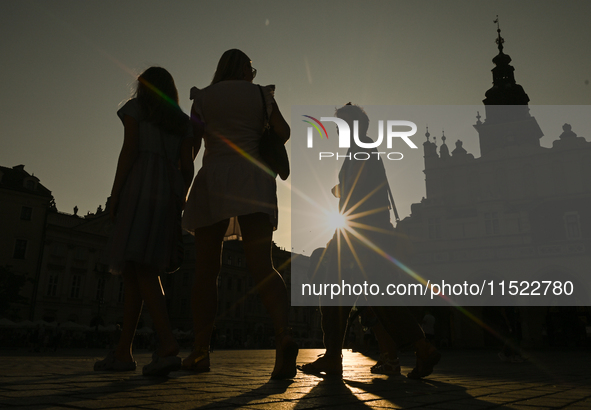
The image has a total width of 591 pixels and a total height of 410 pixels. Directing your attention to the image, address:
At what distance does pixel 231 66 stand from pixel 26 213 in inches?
1721

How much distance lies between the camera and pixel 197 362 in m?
3.57

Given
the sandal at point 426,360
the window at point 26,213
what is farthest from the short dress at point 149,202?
the window at point 26,213

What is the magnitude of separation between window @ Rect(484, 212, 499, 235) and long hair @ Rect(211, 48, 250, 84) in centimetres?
4064

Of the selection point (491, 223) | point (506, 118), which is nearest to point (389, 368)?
point (491, 223)

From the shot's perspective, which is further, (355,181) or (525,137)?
(525,137)

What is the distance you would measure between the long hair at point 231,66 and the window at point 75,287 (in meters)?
45.4

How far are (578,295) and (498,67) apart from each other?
27.8m

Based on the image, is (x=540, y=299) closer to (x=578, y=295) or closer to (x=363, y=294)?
(x=578, y=295)

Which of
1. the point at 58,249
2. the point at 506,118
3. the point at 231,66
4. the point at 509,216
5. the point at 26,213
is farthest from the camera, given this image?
the point at 506,118

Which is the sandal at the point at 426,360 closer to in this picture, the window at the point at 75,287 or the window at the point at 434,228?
the window at the point at 434,228

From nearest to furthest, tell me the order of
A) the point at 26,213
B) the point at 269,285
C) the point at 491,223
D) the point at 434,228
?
the point at 269,285
the point at 491,223
the point at 26,213
the point at 434,228

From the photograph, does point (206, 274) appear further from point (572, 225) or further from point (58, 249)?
point (58, 249)

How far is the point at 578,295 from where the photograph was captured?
116ft

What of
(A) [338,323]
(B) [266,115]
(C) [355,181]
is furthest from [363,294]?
(B) [266,115]
